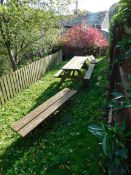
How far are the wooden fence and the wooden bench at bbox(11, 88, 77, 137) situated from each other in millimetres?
2073

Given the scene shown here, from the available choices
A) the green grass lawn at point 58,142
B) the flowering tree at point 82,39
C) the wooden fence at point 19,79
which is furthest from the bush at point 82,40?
the green grass lawn at point 58,142

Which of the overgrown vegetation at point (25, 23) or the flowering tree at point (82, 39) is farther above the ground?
the overgrown vegetation at point (25, 23)

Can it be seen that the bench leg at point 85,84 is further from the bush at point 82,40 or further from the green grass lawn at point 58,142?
the bush at point 82,40

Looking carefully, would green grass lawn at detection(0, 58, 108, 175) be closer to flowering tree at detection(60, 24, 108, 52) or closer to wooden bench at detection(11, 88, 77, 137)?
wooden bench at detection(11, 88, 77, 137)

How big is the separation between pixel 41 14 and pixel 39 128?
20.7ft

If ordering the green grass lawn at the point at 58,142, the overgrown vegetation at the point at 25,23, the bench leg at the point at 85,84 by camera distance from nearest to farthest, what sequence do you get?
the green grass lawn at the point at 58,142 → the bench leg at the point at 85,84 → the overgrown vegetation at the point at 25,23

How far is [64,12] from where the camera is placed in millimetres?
11109

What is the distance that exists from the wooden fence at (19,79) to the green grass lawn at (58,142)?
0.40m

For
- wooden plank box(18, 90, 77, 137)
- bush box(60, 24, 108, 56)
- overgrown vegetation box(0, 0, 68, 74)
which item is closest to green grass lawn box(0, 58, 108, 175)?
wooden plank box(18, 90, 77, 137)

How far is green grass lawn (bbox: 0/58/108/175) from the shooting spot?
3.88 meters

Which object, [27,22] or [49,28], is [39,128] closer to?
[27,22]

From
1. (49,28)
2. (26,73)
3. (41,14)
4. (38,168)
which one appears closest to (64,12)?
(49,28)

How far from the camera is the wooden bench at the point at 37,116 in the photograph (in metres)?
4.55

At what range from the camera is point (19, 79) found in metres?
8.07
